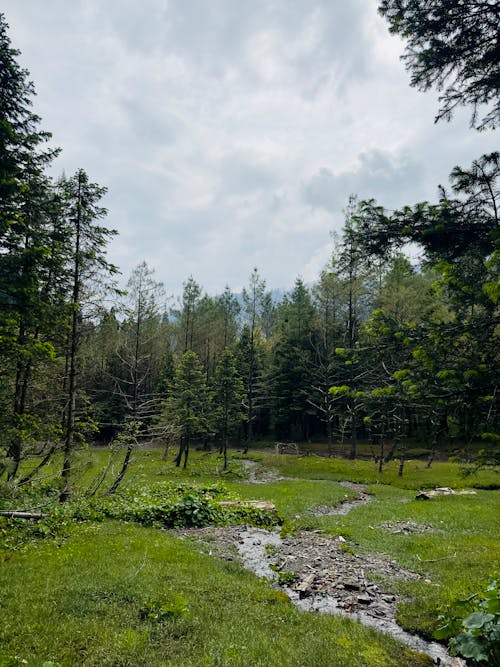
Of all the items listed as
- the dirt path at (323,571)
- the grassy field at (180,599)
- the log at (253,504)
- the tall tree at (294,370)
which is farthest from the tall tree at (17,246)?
the tall tree at (294,370)

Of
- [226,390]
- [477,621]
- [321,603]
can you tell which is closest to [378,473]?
[226,390]

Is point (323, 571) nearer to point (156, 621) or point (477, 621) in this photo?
point (156, 621)

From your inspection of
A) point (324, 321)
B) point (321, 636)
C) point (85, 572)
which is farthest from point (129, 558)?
point (324, 321)

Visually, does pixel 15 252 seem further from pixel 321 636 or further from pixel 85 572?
pixel 321 636

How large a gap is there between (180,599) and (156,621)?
2.15 ft

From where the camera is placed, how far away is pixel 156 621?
21.1ft

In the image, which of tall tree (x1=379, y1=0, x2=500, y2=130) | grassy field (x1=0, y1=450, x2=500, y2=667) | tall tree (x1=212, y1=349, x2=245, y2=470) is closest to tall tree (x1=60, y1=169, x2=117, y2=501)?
grassy field (x1=0, y1=450, x2=500, y2=667)

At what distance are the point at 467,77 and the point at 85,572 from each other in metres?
13.2

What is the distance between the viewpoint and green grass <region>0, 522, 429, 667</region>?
5434 millimetres

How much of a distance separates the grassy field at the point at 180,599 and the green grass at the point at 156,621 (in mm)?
20

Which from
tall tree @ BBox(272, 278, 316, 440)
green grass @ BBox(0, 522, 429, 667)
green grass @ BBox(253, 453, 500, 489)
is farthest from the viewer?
tall tree @ BBox(272, 278, 316, 440)

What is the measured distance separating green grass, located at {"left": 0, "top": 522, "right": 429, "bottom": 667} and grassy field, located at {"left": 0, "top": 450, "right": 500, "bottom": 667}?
0.07 ft

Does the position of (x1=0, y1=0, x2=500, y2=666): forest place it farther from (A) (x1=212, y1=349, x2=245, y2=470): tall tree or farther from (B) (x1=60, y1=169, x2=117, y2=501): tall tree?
(A) (x1=212, y1=349, x2=245, y2=470): tall tree

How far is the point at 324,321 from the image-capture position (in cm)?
4759
